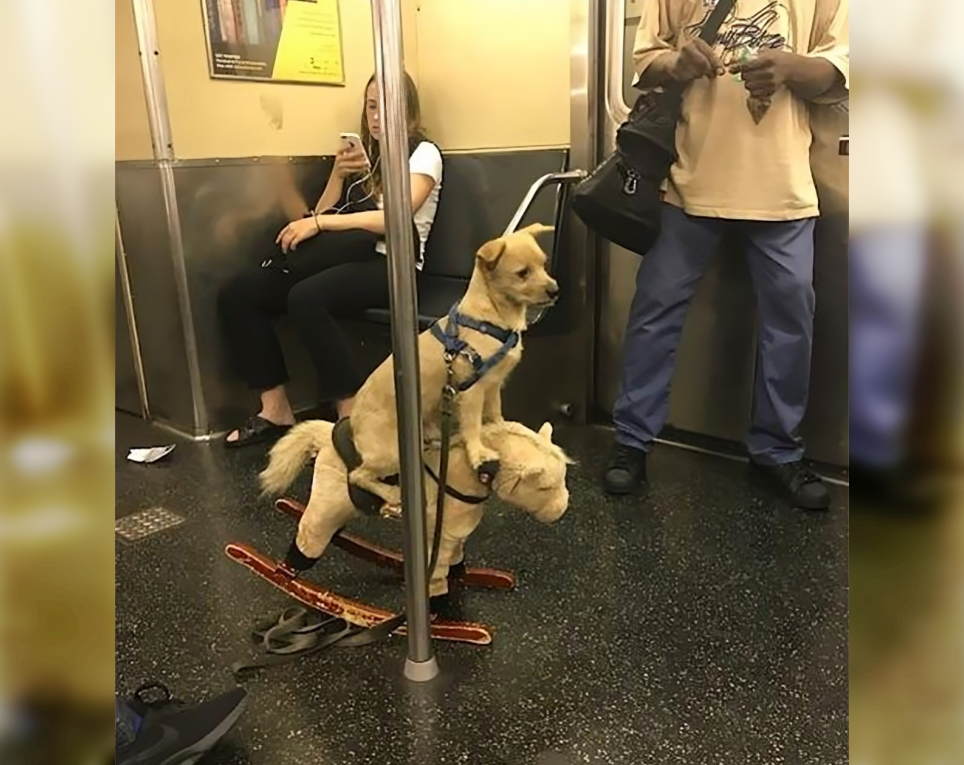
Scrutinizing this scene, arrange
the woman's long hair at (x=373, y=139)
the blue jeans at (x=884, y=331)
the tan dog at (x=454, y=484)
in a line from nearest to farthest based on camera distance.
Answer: the blue jeans at (x=884, y=331) → the tan dog at (x=454, y=484) → the woman's long hair at (x=373, y=139)

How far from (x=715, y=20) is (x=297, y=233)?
145 centimetres

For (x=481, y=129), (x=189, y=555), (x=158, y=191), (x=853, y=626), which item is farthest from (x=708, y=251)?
(x=853, y=626)

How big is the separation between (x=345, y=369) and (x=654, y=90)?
1259mm

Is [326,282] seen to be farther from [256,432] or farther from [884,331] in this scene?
[884,331]

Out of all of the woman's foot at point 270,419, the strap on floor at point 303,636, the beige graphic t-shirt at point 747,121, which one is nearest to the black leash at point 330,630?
the strap on floor at point 303,636

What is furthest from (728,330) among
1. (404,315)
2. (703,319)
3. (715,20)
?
(404,315)

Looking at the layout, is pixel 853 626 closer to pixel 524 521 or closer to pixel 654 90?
pixel 524 521

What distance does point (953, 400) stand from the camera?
1.14 feet

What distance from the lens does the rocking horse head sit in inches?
65.3

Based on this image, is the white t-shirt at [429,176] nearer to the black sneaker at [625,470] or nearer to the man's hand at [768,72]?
the black sneaker at [625,470]

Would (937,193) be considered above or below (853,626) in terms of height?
above

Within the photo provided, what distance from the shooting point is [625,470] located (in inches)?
94.8

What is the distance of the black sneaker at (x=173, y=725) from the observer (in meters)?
1.22

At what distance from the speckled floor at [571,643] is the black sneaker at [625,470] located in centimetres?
6
